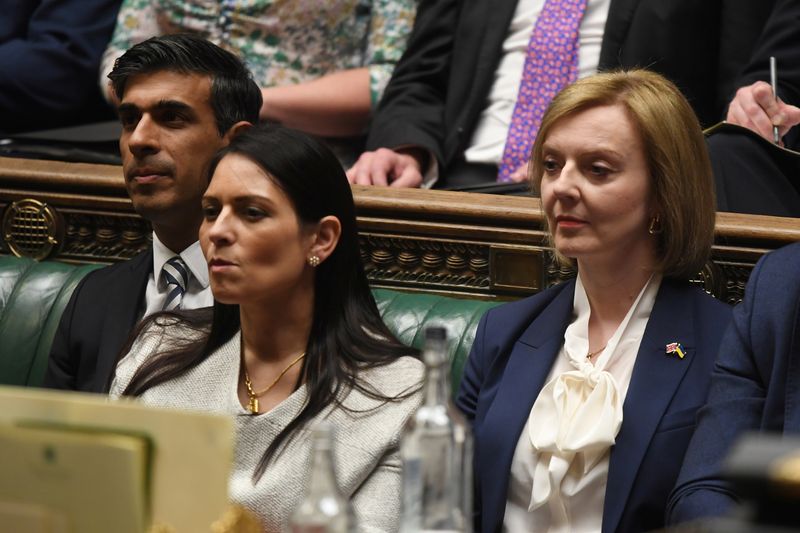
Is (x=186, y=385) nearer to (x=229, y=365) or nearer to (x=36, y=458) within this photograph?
(x=229, y=365)

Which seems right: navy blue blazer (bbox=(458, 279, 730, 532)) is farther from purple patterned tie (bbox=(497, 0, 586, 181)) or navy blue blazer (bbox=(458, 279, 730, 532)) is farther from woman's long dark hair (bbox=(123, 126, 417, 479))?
purple patterned tie (bbox=(497, 0, 586, 181))

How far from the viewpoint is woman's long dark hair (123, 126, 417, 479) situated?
191 cm

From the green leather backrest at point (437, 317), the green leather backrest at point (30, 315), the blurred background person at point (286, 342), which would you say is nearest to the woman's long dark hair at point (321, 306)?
the blurred background person at point (286, 342)

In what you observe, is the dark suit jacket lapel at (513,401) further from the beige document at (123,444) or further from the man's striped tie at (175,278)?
the beige document at (123,444)

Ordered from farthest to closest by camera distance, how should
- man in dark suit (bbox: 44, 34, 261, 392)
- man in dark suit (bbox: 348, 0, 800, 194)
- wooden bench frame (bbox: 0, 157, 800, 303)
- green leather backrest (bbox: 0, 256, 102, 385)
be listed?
man in dark suit (bbox: 348, 0, 800, 194) → green leather backrest (bbox: 0, 256, 102, 385) → man in dark suit (bbox: 44, 34, 261, 392) → wooden bench frame (bbox: 0, 157, 800, 303)

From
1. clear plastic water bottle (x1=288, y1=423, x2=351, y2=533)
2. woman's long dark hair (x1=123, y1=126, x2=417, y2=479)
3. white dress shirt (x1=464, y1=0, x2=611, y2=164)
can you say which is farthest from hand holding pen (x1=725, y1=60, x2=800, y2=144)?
clear plastic water bottle (x1=288, y1=423, x2=351, y2=533)

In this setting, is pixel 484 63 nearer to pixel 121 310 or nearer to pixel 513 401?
pixel 121 310

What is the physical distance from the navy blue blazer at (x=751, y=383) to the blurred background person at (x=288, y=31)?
55.9 inches

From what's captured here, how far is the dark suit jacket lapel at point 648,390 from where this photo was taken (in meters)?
1.71

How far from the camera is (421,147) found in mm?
2676

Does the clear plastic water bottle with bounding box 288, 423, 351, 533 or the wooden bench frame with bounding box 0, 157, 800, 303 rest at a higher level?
the clear plastic water bottle with bounding box 288, 423, 351, 533

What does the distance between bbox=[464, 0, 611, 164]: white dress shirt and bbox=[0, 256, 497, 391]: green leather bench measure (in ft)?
1.58

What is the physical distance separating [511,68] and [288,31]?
1.87 feet

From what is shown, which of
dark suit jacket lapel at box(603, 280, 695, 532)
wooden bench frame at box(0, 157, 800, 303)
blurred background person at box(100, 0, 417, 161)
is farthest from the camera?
A: blurred background person at box(100, 0, 417, 161)
